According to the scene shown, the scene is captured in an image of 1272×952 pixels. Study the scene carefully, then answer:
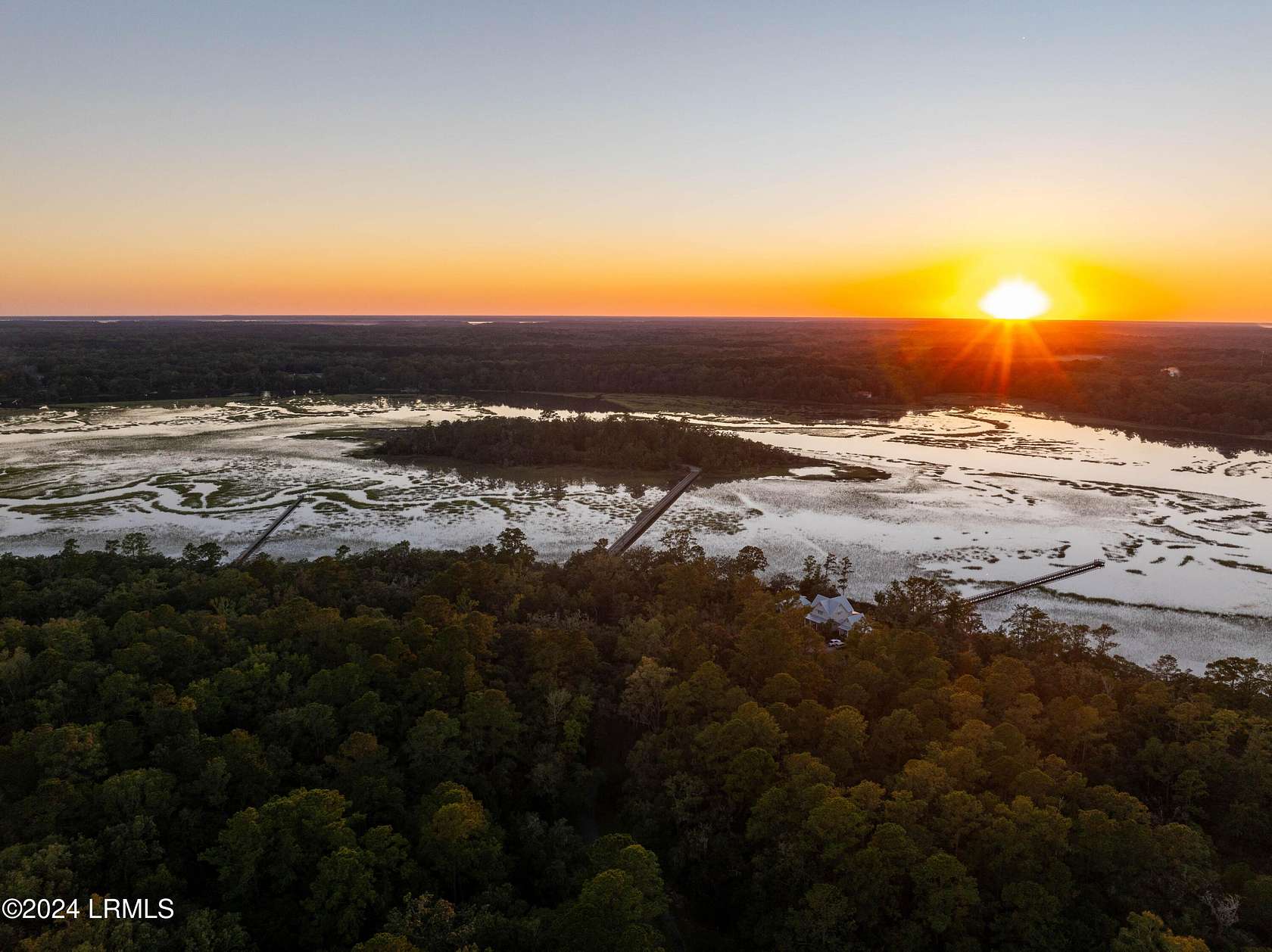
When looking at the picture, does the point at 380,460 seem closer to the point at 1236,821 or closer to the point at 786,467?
the point at 786,467

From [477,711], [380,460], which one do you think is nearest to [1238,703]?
[477,711]

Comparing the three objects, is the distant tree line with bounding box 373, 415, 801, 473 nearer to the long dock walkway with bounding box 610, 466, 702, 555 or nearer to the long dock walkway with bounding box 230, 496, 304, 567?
the long dock walkway with bounding box 610, 466, 702, 555

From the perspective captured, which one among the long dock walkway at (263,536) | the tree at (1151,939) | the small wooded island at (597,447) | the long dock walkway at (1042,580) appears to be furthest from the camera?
the small wooded island at (597,447)

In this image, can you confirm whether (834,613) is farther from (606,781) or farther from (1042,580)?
(1042,580)

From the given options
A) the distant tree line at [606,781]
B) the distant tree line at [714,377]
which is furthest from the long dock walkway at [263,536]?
the distant tree line at [714,377]

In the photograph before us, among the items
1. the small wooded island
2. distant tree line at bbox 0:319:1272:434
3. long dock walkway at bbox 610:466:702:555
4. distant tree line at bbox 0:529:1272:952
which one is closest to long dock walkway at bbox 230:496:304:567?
distant tree line at bbox 0:529:1272:952

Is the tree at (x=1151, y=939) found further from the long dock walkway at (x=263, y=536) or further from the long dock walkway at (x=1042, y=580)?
the long dock walkway at (x=263, y=536)

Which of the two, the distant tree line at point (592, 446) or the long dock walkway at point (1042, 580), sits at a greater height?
the distant tree line at point (592, 446)

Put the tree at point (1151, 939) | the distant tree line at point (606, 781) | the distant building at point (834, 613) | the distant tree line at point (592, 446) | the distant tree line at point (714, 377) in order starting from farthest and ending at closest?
1. the distant tree line at point (714, 377)
2. the distant tree line at point (592, 446)
3. the distant building at point (834, 613)
4. the distant tree line at point (606, 781)
5. the tree at point (1151, 939)
